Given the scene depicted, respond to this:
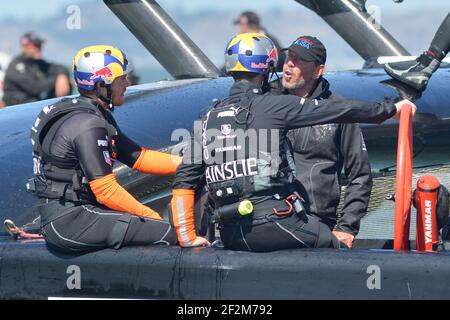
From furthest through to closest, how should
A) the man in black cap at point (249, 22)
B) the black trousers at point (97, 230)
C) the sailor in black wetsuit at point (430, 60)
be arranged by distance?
the man in black cap at point (249, 22), the sailor in black wetsuit at point (430, 60), the black trousers at point (97, 230)

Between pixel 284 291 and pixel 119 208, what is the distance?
86cm

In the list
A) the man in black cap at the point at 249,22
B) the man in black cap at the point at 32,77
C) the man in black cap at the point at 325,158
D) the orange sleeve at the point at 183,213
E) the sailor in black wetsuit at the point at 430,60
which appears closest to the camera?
the orange sleeve at the point at 183,213

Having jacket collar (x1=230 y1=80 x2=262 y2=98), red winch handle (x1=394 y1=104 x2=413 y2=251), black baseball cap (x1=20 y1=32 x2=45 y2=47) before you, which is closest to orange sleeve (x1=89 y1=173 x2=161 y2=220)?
jacket collar (x1=230 y1=80 x2=262 y2=98)

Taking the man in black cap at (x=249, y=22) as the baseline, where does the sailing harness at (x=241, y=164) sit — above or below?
below

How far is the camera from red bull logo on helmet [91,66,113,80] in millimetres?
5484

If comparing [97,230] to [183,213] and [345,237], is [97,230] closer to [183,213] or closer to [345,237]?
[183,213]

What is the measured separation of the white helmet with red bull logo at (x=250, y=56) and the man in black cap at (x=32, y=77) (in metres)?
6.63

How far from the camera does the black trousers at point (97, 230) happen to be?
5.35m

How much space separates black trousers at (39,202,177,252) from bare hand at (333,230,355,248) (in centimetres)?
75

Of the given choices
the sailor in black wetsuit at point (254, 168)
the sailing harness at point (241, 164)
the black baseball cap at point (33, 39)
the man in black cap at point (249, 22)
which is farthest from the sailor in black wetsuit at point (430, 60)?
the black baseball cap at point (33, 39)

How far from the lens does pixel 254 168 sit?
16.7 feet

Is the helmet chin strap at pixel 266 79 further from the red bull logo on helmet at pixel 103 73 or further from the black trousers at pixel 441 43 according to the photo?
the black trousers at pixel 441 43

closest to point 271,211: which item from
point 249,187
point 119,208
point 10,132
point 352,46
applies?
point 249,187

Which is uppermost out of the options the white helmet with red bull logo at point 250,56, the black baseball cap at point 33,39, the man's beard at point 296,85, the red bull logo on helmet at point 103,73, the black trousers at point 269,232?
the black baseball cap at point 33,39
